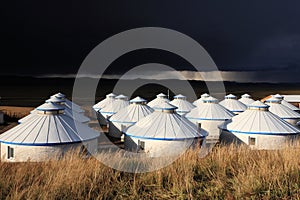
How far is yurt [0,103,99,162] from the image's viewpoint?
17.8m

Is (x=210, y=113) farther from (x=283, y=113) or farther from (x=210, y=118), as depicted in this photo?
(x=283, y=113)

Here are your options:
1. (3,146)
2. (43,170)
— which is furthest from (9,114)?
(43,170)

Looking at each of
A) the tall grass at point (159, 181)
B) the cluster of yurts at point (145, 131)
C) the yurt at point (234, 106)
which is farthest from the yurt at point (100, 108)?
the tall grass at point (159, 181)

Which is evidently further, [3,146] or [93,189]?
[3,146]

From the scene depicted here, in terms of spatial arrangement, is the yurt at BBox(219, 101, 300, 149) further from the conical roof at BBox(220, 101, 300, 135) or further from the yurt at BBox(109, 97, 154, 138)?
the yurt at BBox(109, 97, 154, 138)

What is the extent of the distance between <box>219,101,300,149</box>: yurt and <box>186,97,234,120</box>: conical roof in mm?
6284

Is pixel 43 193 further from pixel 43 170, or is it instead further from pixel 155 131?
pixel 155 131

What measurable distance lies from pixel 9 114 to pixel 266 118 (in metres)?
35.8

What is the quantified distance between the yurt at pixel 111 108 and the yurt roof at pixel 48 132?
20.4 m

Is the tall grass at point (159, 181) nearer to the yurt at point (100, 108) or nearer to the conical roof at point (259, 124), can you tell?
the conical roof at point (259, 124)

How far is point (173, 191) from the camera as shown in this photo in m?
7.14

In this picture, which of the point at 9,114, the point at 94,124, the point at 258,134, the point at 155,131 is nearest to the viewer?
the point at 155,131

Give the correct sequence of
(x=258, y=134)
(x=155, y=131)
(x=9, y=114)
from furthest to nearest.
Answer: (x=9, y=114)
(x=258, y=134)
(x=155, y=131)

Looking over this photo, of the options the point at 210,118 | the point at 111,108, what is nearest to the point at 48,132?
the point at 210,118
